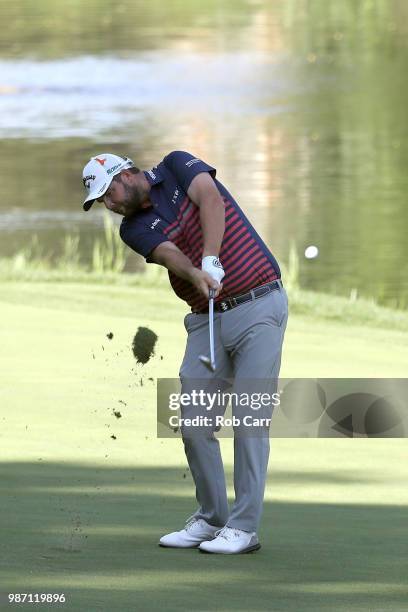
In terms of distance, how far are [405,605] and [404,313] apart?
392 inches

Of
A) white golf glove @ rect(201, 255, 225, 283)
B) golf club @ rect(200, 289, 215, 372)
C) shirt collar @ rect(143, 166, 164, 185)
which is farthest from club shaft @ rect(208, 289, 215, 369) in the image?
shirt collar @ rect(143, 166, 164, 185)

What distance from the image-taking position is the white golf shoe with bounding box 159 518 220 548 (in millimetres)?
5746

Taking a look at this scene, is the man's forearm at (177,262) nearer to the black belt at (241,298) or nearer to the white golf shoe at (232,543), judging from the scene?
the black belt at (241,298)

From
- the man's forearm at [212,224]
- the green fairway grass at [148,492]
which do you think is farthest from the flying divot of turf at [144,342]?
the man's forearm at [212,224]

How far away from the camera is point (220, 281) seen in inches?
219

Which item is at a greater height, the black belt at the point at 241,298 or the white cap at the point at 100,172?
the white cap at the point at 100,172

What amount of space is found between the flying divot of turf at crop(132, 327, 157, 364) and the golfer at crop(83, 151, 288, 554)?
4.79 metres

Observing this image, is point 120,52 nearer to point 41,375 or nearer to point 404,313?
point 404,313

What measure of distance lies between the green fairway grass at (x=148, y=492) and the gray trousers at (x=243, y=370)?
210mm

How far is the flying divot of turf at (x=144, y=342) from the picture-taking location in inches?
420

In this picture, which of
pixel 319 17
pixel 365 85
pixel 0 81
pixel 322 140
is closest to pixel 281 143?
pixel 322 140

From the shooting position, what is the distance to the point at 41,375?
9742mm

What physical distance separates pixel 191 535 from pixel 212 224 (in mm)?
1025

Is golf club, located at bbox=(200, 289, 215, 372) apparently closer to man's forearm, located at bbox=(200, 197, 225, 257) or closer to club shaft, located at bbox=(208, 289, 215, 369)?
club shaft, located at bbox=(208, 289, 215, 369)
